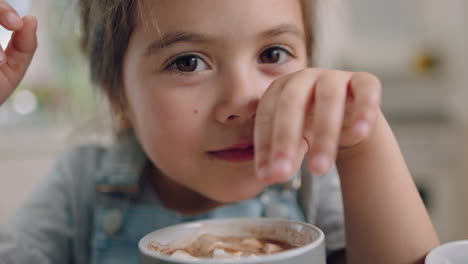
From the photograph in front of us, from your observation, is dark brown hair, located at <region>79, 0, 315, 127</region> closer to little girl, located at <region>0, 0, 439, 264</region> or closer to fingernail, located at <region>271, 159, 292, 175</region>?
little girl, located at <region>0, 0, 439, 264</region>

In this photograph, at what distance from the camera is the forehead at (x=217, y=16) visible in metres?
0.56

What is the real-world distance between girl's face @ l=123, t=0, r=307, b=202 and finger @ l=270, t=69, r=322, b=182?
0.41 feet

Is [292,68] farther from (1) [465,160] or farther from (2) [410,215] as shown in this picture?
(1) [465,160]

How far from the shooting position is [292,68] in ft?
2.09

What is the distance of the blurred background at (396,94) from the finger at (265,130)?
52.6 inches

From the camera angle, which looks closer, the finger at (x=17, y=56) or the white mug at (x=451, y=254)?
the white mug at (x=451, y=254)

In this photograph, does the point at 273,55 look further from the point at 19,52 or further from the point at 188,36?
the point at 19,52

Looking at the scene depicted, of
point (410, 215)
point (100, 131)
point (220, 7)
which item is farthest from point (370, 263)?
point (100, 131)

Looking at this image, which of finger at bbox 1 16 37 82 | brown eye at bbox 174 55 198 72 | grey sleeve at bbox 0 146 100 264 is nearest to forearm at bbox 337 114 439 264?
brown eye at bbox 174 55 198 72

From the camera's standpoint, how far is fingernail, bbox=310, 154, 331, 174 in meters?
0.35

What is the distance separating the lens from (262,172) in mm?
371

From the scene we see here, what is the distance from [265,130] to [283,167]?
67 mm

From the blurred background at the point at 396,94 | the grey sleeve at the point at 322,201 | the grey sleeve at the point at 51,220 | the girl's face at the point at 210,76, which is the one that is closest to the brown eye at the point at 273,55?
the girl's face at the point at 210,76

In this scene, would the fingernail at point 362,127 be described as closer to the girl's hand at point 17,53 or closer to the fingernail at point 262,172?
the fingernail at point 262,172
